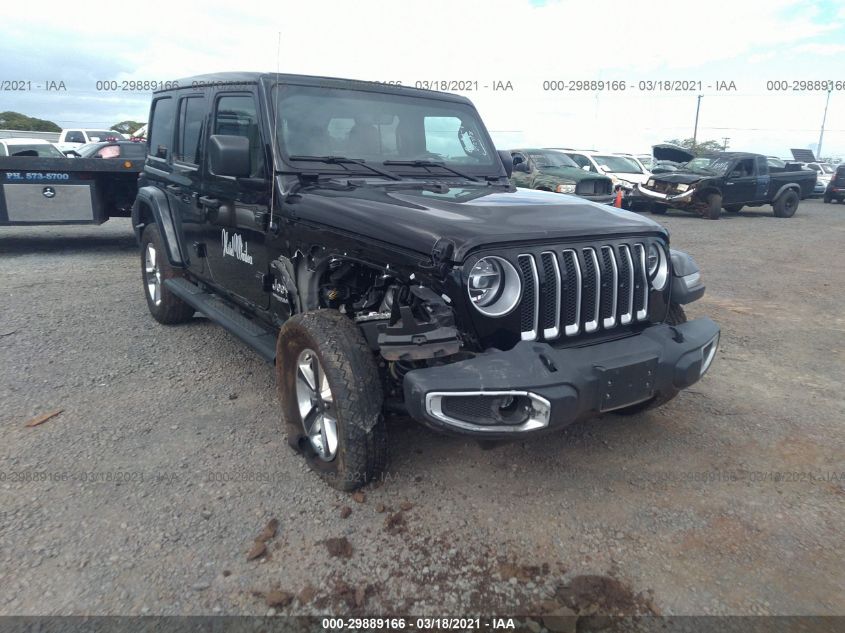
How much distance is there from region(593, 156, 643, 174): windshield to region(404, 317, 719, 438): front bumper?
15.7 meters

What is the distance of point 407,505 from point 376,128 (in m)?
2.28

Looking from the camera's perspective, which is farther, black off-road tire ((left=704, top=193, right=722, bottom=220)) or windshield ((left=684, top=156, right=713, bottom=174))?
windshield ((left=684, top=156, right=713, bottom=174))

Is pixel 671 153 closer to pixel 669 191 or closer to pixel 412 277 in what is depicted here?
pixel 669 191

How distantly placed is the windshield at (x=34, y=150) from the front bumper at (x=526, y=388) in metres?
12.5

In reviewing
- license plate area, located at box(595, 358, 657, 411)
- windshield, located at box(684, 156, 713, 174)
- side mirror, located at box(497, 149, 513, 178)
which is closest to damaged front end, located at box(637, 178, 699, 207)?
windshield, located at box(684, 156, 713, 174)

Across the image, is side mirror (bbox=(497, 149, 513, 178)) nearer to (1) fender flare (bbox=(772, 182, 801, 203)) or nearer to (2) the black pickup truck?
(2) the black pickup truck

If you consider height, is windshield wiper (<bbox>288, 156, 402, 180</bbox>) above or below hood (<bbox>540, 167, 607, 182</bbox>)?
above

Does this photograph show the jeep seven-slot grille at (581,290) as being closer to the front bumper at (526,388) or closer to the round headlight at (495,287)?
the round headlight at (495,287)

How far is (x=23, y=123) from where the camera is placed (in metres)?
43.0

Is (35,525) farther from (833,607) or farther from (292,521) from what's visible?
(833,607)

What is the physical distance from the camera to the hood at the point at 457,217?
283 centimetres

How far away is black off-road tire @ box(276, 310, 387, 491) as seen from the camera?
9.55 ft

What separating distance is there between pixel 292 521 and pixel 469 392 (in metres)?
1.06

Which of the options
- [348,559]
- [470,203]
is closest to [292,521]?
[348,559]
